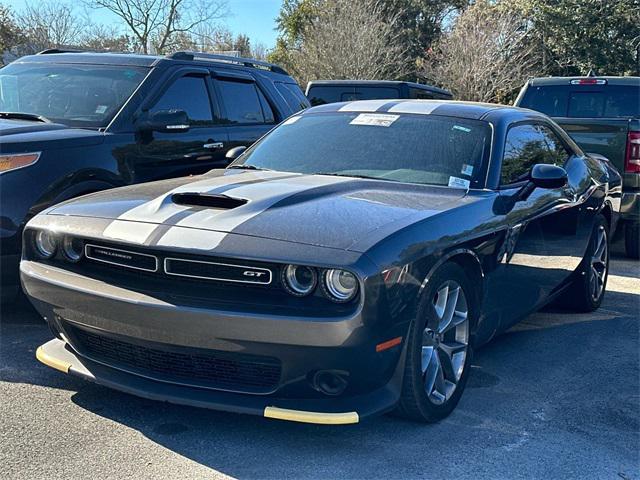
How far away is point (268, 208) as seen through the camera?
344 centimetres

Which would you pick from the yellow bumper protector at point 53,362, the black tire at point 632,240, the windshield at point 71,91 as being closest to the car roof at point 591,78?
the black tire at point 632,240

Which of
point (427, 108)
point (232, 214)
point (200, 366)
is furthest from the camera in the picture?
point (427, 108)

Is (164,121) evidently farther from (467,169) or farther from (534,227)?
(534,227)

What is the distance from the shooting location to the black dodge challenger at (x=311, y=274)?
9.92ft

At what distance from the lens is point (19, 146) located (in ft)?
15.5

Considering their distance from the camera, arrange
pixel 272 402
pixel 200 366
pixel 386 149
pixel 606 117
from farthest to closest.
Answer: pixel 606 117 < pixel 386 149 < pixel 200 366 < pixel 272 402

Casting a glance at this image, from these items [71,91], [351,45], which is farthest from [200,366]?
[351,45]

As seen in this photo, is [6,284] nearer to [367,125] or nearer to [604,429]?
[367,125]

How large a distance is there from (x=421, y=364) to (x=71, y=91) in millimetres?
3882

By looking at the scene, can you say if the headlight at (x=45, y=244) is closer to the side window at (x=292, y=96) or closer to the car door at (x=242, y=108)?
the car door at (x=242, y=108)

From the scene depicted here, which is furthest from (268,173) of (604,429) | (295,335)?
(604,429)

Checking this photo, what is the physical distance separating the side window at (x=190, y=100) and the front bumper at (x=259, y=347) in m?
2.83

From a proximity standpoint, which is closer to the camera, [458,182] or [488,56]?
[458,182]

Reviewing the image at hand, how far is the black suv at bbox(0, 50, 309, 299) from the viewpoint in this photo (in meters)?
4.72
